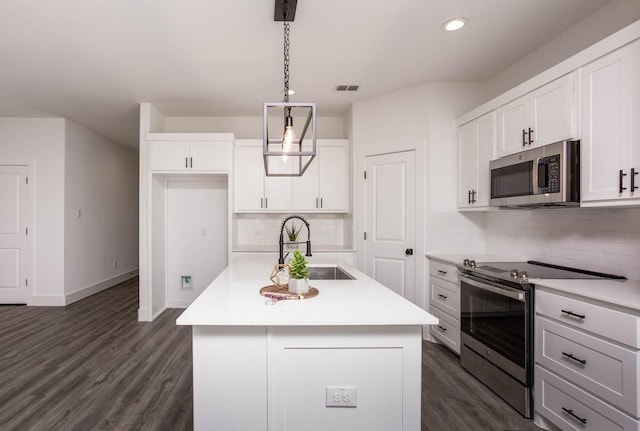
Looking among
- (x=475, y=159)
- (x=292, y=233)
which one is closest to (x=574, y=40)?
(x=475, y=159)

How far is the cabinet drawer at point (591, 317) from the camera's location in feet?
4.83

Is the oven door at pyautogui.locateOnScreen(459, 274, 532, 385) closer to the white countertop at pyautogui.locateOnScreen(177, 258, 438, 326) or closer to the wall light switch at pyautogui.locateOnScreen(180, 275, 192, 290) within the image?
the white countertop at pyautogui.locateOnScreen(177, 258, 438, 326)

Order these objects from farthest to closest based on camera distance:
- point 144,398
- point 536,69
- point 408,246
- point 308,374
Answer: point 408,246
point 536,69
point 144,398
point 308,374

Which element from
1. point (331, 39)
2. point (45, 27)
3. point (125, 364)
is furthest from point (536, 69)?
point (125, 364)

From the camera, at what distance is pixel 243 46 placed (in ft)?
8.71

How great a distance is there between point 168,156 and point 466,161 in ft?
11.3

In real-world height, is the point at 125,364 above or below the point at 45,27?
below

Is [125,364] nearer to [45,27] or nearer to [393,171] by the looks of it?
[45,27]

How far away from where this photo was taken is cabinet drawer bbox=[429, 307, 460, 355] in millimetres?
2838

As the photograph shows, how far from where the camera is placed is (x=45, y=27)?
7.73ft

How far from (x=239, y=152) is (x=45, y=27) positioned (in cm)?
211

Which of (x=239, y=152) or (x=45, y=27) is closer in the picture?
(x=45, y=27)

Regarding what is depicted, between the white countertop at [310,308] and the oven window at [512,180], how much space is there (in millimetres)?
1348

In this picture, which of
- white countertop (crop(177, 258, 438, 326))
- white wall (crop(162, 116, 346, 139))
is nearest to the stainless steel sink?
white countertop (crop(177, 258, 438, 326))
